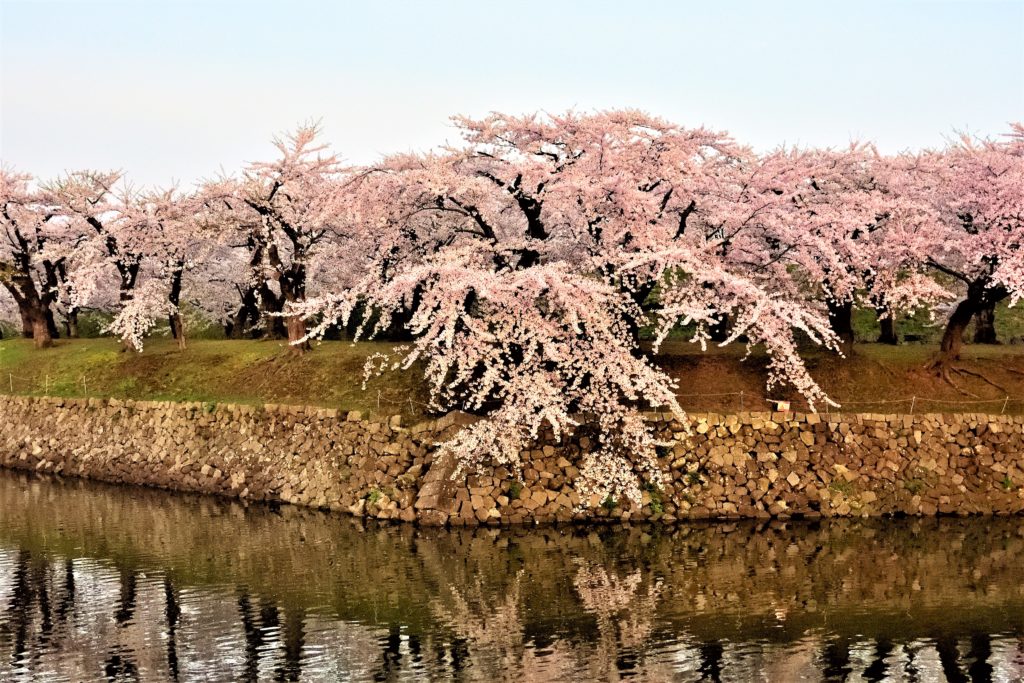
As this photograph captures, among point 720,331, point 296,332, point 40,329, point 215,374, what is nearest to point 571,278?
point 720,331

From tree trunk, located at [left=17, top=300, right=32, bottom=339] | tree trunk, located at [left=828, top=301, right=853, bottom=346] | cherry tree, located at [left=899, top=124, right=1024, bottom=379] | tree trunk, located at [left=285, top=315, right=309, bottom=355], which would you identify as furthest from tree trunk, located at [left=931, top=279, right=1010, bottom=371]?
tree trunk, located at [left=17, top=300, right=32, bottom=339]

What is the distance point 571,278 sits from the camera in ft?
89.9

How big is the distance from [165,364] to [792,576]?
2768 cm

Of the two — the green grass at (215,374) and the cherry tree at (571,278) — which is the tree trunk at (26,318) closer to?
the green grass at (215,374)

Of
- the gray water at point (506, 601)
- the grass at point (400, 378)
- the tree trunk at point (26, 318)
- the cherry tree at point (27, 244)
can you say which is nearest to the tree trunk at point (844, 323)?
the grass at point (400, 378)

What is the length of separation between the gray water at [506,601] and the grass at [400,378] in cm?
503

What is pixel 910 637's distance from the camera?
18250 mm

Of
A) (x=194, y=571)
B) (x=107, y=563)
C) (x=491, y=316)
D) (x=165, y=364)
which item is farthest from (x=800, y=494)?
(x=165, y=364)

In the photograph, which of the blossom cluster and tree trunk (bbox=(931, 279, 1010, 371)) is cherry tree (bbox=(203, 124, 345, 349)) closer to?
the blossom cluster

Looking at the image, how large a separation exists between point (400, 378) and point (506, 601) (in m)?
14.5

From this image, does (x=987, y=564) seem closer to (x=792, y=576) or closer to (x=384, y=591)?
(x=792, y=576)

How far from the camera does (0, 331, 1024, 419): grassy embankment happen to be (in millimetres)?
31938

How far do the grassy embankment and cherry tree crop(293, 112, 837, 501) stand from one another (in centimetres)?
167

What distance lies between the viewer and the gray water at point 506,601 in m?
17.3
